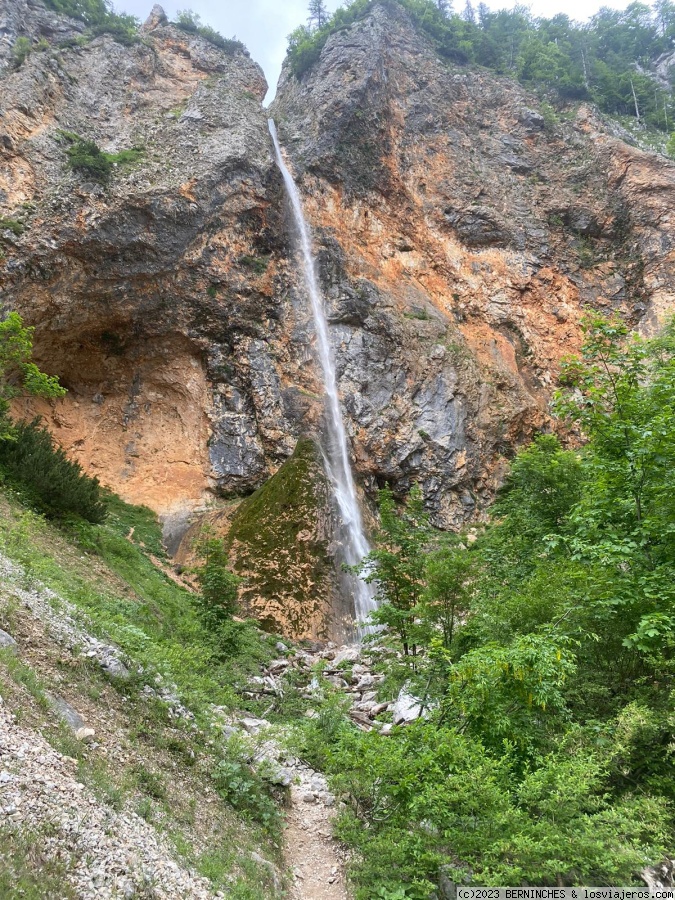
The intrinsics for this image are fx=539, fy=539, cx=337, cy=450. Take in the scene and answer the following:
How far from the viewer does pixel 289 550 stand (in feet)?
50.8

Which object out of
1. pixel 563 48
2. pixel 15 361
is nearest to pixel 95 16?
pixel 15 361

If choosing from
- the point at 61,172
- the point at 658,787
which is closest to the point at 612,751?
the point at 658,787

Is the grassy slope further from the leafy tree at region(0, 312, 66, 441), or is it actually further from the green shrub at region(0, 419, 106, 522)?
the leafy tree at region(0, 312, 66, 441)

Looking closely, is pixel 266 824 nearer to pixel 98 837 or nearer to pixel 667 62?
pixel 98 837

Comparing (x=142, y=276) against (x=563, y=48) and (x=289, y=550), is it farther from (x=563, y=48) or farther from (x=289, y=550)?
(x=563, y=48)

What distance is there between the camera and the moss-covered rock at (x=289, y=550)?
14.4m

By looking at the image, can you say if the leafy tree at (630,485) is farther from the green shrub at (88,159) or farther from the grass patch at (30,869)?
the green shrub at (88,159)

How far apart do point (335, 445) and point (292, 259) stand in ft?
27.9

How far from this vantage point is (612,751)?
3.70 m

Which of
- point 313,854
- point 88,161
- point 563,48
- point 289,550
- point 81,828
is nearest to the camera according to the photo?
point 81,828

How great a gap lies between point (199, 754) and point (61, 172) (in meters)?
19.4

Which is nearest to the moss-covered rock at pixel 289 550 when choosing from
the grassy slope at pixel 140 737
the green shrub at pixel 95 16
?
the grassy slope at pixel 140 737

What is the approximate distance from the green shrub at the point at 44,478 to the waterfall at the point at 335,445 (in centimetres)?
722

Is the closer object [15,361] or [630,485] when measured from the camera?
[630,485]
